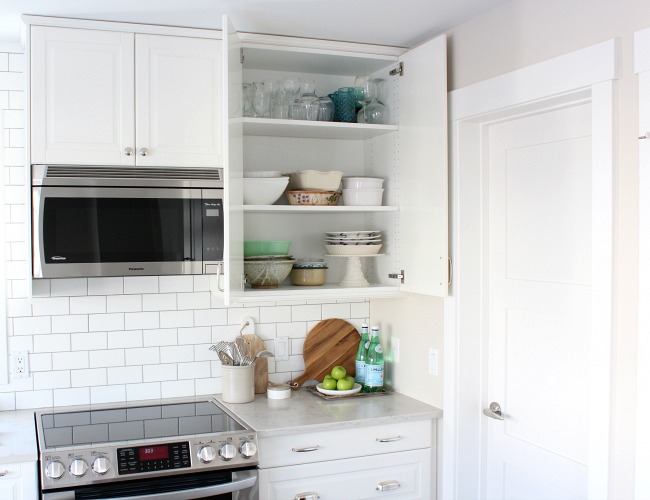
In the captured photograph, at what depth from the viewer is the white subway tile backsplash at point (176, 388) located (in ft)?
10.5

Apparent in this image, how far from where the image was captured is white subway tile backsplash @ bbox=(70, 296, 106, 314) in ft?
10.1

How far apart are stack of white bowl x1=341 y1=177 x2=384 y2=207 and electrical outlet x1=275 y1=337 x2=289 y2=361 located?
0.73 m

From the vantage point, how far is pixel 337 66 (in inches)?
127

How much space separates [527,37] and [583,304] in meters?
0.91

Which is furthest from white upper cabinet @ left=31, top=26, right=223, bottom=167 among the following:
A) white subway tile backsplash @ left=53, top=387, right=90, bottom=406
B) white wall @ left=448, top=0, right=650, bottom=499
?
white wall @ left=448, top=0, right=650, bottom=499

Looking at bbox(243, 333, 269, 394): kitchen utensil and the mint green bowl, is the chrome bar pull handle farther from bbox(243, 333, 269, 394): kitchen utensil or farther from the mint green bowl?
the mint green bowl

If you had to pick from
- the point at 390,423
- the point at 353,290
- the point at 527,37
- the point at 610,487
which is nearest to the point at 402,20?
the point at 527,37

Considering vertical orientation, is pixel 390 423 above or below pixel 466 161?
below

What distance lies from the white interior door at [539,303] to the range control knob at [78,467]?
151 cm

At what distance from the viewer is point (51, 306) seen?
304 centimetres

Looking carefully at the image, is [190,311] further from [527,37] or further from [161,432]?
[527,37]

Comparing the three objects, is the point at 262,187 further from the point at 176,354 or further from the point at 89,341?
the point at 89,341

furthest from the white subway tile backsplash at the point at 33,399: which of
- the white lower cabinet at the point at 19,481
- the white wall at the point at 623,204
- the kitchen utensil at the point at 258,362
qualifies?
the white wall at the point at 623,204

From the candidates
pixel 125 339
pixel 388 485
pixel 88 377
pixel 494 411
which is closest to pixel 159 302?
pixel 125 339
